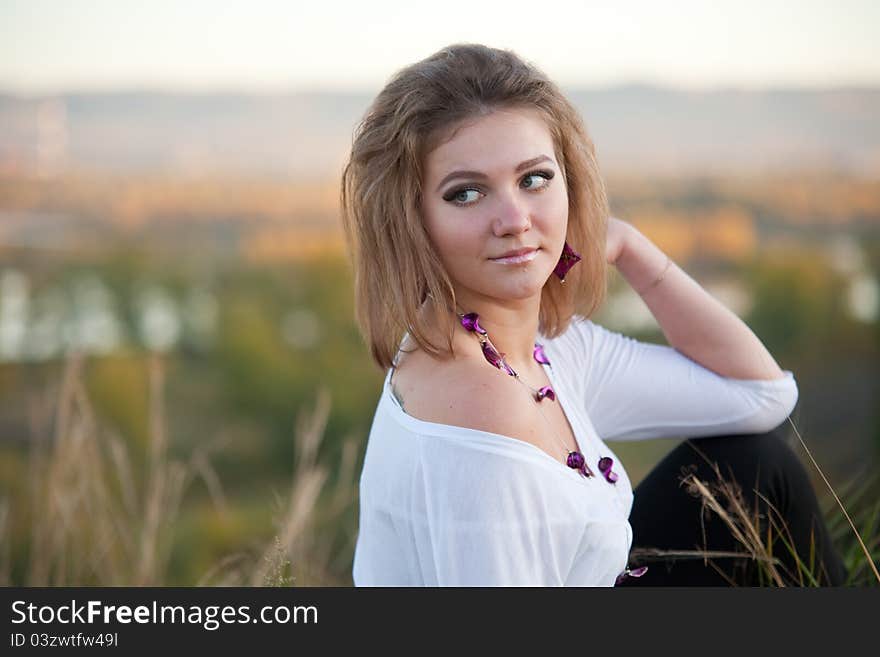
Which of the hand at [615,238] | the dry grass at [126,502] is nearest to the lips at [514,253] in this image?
the hand at [615,238]

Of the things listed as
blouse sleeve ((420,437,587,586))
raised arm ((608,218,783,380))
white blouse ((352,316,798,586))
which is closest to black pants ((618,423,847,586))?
raised arm ((608,218,783,380))

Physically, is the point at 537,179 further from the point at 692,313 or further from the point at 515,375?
the point at 692,313

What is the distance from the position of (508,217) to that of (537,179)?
0.10 meters

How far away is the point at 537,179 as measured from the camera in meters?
1.60

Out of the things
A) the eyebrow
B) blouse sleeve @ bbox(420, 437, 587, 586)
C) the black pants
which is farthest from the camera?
the black pants

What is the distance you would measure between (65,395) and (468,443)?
159cm

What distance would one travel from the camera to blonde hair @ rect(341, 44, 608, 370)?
1.56 meters

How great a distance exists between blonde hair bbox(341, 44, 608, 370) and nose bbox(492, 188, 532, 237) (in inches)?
4.8

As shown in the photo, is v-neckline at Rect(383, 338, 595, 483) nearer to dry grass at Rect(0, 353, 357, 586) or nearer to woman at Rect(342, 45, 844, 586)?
woman at Rect(342, 45, 844, 586)

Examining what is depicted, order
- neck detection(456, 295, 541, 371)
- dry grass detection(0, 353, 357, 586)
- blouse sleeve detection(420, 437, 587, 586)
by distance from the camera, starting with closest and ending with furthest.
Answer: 1. blouse sleeve detection(420, 437, 587, 586)
2. neck detection(456, 295, 541, 371)
3. dry grass detection(0, 353, 357, 586)

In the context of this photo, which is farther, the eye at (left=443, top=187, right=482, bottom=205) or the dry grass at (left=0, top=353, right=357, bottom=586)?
the dry grass at (left=0, top=353, right=357, bottom=586)

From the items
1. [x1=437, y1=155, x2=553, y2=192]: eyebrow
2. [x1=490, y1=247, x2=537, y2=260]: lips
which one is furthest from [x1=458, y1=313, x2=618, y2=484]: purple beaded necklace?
[x1=437, y1=155, x2=553, y2=192]: eyebrow

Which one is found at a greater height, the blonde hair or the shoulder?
the blonde hair

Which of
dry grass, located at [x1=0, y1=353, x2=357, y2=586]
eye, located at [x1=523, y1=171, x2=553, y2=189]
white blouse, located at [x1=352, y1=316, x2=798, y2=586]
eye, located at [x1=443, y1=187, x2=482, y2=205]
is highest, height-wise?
eye, located at [x1=523, y1=171, x2=553, y2=189]
